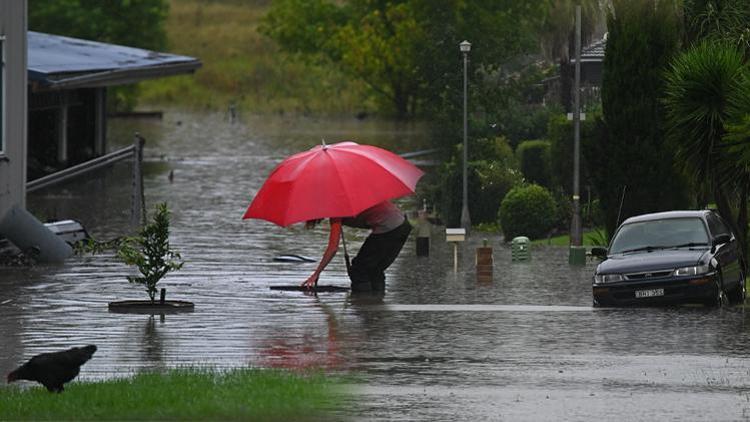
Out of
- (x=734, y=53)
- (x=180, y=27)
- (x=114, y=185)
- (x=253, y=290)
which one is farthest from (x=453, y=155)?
(x=180, y=27)

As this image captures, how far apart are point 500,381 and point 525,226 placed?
75.2 ft

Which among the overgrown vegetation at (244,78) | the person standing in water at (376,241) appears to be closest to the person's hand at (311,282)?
the person standing in water at (376,241)

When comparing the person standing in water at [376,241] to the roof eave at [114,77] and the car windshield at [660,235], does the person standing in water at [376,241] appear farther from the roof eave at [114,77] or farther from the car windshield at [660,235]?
the roof eave at [114,77]

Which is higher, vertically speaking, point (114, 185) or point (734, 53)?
point (734, 53)

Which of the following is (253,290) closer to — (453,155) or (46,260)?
(46,260)

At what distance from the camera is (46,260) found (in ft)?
95.5

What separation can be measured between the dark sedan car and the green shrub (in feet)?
65.6

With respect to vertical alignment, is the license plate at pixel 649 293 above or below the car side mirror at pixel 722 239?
below

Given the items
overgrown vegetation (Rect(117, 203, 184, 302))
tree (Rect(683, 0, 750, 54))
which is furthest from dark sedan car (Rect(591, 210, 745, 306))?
tree (Rect(683, 0, 750, 54))

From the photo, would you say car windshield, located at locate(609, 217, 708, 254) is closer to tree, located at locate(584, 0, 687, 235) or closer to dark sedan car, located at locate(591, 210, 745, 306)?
dark sedan car, located at locate(591, 210, 745, 306)

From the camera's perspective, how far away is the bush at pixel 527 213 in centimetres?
3844

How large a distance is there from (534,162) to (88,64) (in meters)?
11.7

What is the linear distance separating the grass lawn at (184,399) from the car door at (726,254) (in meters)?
9.21

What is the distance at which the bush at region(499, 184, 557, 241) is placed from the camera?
38.4 m
